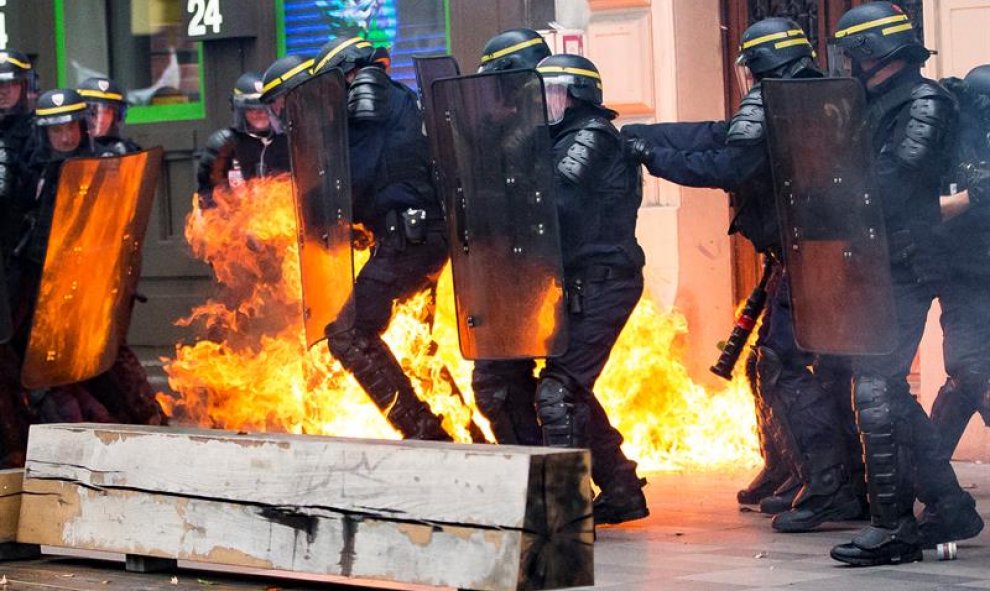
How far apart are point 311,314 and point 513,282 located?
1068 mm

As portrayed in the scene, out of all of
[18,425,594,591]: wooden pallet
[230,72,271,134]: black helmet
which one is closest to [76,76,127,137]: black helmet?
[230,72,271,134]: black helmet

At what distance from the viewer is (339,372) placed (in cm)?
931

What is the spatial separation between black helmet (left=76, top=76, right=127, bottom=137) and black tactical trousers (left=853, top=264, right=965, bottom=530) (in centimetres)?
512

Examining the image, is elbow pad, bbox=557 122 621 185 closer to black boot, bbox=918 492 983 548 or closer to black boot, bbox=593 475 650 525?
black boot, bbox=593 475 650 525

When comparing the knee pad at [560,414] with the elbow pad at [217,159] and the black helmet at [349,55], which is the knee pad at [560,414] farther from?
the elbow pad at [217,159]

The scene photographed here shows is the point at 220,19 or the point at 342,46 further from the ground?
the point at 220,19

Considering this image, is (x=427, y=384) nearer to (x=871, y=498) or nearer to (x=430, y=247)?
(x=430, y=247)

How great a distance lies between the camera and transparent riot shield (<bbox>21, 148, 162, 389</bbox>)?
28.5ft

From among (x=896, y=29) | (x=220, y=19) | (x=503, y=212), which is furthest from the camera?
(x=220, y=19)

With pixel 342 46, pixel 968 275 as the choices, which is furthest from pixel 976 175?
pixel 342 46

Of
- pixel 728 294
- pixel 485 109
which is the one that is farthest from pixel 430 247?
pixel 728 294

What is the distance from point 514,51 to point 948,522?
2.53 metres

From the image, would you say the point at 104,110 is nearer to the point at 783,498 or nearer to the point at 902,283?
the point at 783,498

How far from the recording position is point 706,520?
7504mm
